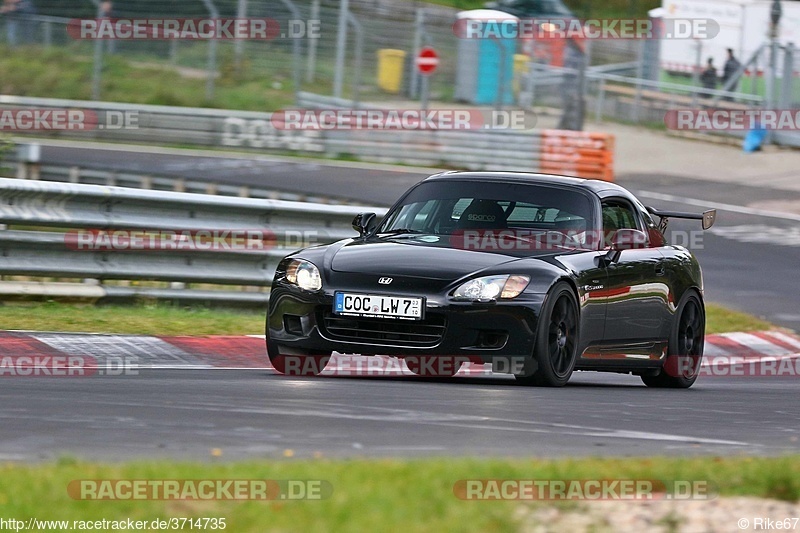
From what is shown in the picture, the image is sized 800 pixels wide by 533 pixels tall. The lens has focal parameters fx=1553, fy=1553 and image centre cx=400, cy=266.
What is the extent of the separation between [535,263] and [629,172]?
21.5 m

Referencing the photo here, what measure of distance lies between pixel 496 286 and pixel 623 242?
5.52 ft

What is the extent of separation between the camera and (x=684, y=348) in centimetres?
1113

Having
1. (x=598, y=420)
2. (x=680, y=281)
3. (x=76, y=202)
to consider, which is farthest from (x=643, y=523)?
(x=76, y=202)

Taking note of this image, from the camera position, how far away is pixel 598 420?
7547mm

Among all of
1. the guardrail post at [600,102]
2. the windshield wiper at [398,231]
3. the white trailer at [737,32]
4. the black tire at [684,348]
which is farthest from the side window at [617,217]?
the guardrail post at [600,102]

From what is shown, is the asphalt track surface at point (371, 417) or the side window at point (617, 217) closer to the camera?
the asphalt track surface at point (371, 417)

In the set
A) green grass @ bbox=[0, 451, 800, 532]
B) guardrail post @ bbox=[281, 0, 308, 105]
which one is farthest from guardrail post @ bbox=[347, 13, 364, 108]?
green grass @ bbox=[0, 451, 800, 532]

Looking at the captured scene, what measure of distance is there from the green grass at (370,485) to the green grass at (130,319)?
224 inches

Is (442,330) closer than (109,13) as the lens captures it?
Yes

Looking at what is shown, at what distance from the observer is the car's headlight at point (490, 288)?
8.80 metres

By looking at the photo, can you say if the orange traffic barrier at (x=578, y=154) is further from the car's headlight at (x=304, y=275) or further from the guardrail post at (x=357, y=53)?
the car's headlight at (x=304, y=275)

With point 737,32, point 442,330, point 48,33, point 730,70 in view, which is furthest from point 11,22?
point 442,330

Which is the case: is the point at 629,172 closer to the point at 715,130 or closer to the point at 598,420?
the point at 715,130

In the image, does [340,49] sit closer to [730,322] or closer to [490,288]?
[730,322]
